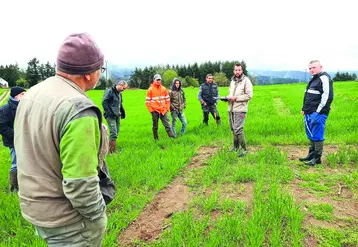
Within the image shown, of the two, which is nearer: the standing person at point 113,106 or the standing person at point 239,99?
the standing person at point 239,99

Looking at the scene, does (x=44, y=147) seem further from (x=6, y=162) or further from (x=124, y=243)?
(x=6, y=162)

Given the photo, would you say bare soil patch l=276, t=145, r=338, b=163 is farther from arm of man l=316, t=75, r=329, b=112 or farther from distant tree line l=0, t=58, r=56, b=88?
distant tree line l=0, t=58, r=56, b=88

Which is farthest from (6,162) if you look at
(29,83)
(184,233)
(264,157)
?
(29,83)

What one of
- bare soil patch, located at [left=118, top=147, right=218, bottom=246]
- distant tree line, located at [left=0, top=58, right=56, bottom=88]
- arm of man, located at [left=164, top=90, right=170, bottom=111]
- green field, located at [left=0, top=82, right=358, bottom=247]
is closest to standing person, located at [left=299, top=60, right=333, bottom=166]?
green field, located at [left=0, top=82, right=358, bottom=247]

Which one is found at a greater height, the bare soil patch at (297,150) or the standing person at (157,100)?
the standing person at (157,100)

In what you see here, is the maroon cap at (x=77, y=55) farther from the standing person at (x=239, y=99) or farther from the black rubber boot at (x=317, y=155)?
the black rubber boot at (x=317, y=155)

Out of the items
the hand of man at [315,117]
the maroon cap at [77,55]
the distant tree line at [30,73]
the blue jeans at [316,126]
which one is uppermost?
the distant tree line at [30,73]

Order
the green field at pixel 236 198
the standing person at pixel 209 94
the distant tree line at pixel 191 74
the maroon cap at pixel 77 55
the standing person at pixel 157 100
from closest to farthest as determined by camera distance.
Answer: the maroon cap at pixel 77 55 < the green field at pixel 236 198 < the standing person at pixel 157 100 < the standing person at pixel 209 94 < the distant tree line at pixel 191 74

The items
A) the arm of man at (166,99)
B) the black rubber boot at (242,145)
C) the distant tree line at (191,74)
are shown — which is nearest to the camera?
the black rubber boot at (242,145)

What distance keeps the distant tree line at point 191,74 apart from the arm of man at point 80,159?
69.7 meters

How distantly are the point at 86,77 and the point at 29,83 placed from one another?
77282mm

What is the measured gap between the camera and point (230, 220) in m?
3.41

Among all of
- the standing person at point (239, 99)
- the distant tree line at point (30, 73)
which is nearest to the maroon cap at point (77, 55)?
the standing person at point (239, 99)

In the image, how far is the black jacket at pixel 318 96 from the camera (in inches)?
211
